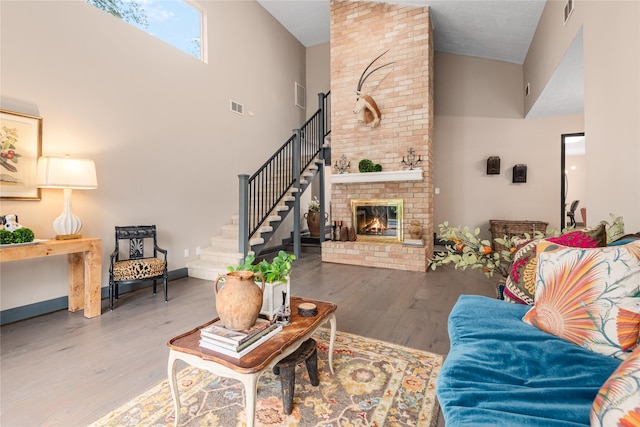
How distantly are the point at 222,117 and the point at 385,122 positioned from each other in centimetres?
285

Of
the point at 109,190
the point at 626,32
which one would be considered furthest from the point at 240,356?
the point at 109,190

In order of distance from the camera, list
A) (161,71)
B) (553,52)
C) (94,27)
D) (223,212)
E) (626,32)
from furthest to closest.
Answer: (223,212) → (161,71) → (553,52) → (94,27) → (626,32)

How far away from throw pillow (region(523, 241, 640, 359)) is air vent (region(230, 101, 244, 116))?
528 cm

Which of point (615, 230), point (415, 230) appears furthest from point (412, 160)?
point (615, 230)

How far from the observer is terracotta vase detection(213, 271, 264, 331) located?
1345 millimetres

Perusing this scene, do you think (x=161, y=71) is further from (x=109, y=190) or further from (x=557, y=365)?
(x=557, y=365)

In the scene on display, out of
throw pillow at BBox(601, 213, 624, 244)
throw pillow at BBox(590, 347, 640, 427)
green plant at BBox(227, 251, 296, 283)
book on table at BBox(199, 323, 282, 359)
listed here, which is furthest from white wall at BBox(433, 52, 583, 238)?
throw pillow at BBox(590, 347, 640, 427)

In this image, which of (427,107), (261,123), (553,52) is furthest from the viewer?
(261,123)

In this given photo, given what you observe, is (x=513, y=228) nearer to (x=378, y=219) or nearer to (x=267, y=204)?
(x=378, y=219)

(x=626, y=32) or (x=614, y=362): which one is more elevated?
(x=626, y=32)

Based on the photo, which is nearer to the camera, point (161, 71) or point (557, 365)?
point (557, 365)

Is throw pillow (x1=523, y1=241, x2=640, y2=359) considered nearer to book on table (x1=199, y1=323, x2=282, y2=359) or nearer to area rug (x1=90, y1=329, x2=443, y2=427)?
area rug (x1=90, y1=329, x2=443, y2=427)

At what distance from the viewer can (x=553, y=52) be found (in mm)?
3734

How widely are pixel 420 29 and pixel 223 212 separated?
14.8 feet
